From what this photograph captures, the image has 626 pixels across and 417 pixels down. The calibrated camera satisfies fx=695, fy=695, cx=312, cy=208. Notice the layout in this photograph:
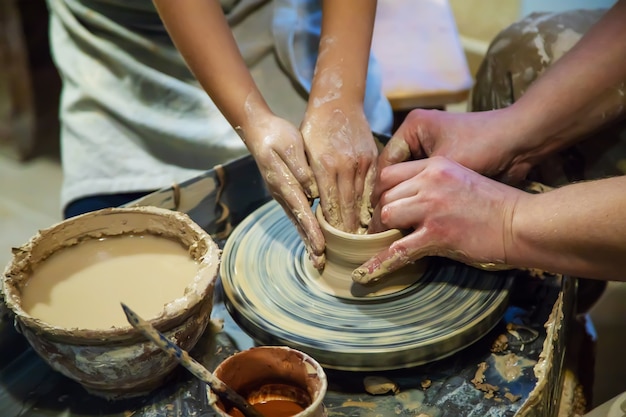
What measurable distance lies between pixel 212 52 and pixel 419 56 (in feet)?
2.86

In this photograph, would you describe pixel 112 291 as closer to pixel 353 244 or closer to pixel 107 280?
pixel 107 280

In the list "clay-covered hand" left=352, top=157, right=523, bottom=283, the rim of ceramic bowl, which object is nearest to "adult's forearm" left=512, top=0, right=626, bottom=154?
"clay-covered hand" left=352, top=157, right=523, bottom=283

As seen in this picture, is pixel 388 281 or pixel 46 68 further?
pixel 46 68

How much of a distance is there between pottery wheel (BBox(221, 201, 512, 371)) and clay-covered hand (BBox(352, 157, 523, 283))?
0.07 meters

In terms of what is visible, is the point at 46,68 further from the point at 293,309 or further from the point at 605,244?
the point at 605,244

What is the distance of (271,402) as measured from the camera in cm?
101

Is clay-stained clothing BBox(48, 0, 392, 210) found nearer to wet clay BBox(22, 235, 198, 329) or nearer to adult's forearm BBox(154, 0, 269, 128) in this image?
adult's forearm BBox(154, 0, 269, 128)

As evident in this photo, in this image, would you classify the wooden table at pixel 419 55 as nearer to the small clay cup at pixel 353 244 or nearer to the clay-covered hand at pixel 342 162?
the clay-covered hand at pixel 342 162

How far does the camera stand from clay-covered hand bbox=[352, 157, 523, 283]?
3.68ft

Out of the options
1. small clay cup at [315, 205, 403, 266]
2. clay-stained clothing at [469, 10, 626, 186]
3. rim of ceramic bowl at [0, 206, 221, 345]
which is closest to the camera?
rim of ceramic bowl at [0, 206, 221, 345]

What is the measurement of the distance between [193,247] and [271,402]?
0.31 m

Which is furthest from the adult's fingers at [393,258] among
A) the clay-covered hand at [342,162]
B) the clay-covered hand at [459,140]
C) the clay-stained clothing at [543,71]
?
the clay-stained clothing at [543,71]

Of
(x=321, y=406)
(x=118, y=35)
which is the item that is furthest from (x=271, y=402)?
(x=118, y=35)

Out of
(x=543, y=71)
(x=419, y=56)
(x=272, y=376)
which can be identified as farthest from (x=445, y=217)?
(x=419, y=56)
